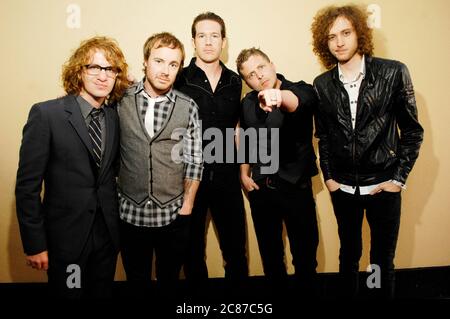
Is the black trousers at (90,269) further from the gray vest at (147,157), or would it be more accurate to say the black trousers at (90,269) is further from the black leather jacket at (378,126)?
the black leather jacket at (378,126)

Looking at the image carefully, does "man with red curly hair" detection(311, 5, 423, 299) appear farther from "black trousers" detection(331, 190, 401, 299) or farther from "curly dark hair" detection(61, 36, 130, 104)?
"curly dark hair" detection(61, 36, 130, 104)

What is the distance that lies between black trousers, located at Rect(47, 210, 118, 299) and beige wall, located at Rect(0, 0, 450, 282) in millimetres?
1165

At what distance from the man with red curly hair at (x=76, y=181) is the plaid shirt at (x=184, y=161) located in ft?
0.30

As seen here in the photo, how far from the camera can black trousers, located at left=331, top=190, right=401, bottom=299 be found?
1979mm

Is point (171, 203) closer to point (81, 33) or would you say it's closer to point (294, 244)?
point (294, 244)

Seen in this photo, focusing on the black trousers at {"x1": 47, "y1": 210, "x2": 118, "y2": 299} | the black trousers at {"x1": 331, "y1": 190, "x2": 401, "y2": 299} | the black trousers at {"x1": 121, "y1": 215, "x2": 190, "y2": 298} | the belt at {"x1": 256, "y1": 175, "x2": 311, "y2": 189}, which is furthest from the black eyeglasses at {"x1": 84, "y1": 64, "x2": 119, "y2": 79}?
the black trousers at {"x1": 331, "y1": 190, "x2": 401, "y2": 299}

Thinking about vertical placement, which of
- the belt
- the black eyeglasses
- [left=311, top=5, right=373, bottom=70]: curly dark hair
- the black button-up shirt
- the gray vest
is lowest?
the belt

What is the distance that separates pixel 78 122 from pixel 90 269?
824mm

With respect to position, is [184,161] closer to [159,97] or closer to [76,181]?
[159,97]

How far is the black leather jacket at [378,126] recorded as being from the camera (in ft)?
6.33

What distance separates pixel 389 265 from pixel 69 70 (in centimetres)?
237

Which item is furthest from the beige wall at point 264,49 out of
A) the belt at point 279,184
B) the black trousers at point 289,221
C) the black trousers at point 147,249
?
the black trousers at point 147,249

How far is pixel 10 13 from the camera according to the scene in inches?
97.3
